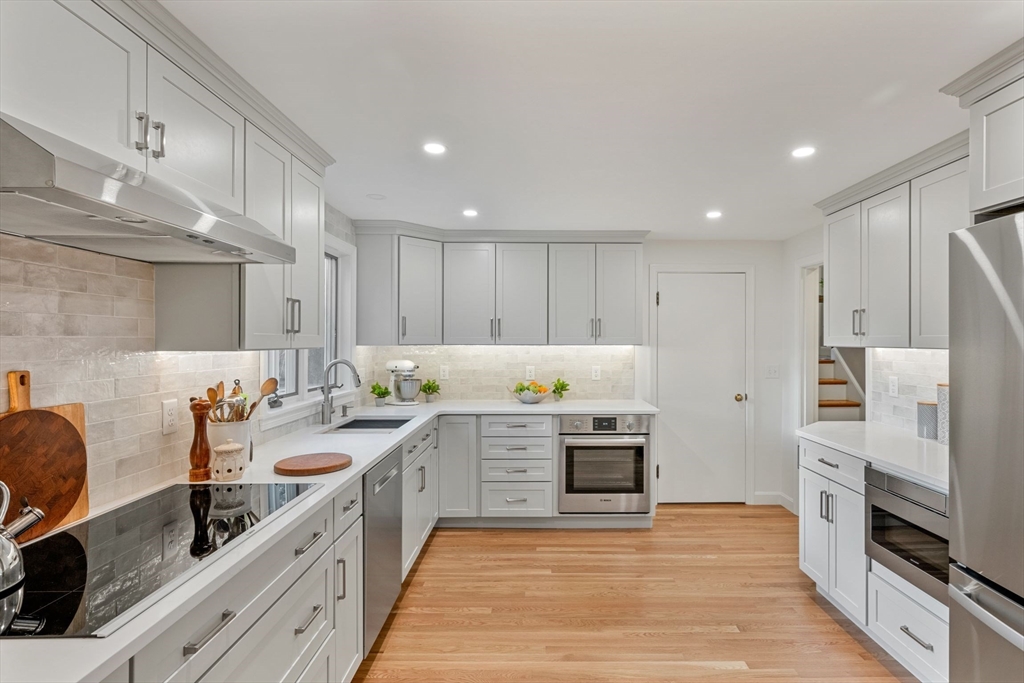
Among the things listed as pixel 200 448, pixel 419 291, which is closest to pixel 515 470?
pixel 419 291

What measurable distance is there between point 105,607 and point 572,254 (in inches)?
148

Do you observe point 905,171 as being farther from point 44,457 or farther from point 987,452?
point 44,457

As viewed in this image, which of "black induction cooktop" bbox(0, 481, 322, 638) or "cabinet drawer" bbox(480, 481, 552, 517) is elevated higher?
"black induction cooktop" bbox(0, 481, 322, 638)

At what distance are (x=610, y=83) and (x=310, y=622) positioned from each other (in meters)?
2.08

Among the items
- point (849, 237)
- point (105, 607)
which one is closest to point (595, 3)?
point (105, 607)

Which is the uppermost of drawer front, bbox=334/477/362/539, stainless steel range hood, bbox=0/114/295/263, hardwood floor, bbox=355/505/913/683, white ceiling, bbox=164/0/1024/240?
white ceiling, bbox=164/0/1024/240

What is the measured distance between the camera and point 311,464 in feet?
6.70

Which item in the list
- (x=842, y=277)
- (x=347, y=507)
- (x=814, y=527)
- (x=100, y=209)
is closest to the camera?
(x=100, y=209)

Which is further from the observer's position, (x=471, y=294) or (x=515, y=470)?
(x=471, y=294)

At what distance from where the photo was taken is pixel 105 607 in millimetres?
997

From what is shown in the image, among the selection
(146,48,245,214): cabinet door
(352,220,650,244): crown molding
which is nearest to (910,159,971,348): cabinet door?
(352,220,650,244): crown molding

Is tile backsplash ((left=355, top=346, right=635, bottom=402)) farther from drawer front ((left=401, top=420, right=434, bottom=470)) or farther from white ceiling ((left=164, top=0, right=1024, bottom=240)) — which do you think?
white ceiling ((left=164, top=0, right=1024, bottom=240))

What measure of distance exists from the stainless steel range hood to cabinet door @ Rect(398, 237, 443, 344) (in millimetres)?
Result: 2416

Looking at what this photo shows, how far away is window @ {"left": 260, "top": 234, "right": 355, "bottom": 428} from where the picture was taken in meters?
2.88
